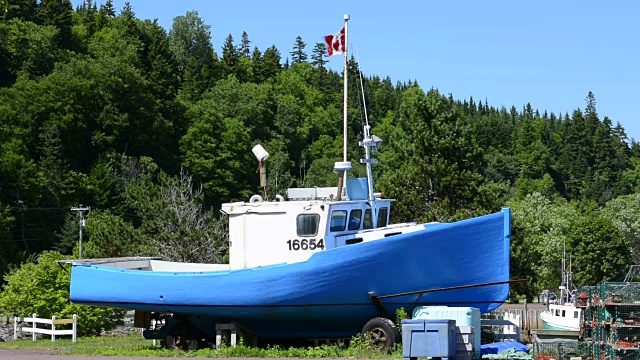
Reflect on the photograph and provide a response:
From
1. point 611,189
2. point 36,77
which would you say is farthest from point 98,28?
point 611,189

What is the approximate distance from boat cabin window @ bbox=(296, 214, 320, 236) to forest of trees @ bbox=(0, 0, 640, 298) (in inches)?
472

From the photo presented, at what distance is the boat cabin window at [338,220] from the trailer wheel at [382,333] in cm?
292

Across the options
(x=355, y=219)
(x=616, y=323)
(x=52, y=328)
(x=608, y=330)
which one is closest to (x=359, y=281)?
(x=355, y=219)

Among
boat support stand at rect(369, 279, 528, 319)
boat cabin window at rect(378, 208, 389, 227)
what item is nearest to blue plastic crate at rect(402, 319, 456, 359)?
boat support stand at rect(369, 279, 528, 319)

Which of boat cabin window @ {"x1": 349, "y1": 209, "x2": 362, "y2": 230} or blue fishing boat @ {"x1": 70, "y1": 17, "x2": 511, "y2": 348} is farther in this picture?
boat cabin window @ {"x1": 349, "y1": 209, "x2": 362, "y2": 230}

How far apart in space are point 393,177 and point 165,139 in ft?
187

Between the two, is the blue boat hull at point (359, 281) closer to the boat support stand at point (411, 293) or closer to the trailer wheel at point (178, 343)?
the boat support stand at point (411, 293)

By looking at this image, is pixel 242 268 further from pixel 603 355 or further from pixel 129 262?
pixel 603 355

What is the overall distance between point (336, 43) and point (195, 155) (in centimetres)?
7460

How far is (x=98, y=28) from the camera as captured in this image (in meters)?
137

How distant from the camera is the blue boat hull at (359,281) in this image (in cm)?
2602

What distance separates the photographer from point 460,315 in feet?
79.0

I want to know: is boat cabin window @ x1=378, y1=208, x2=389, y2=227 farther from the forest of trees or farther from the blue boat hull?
the forest of trees

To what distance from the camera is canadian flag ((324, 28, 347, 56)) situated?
93.3ft
